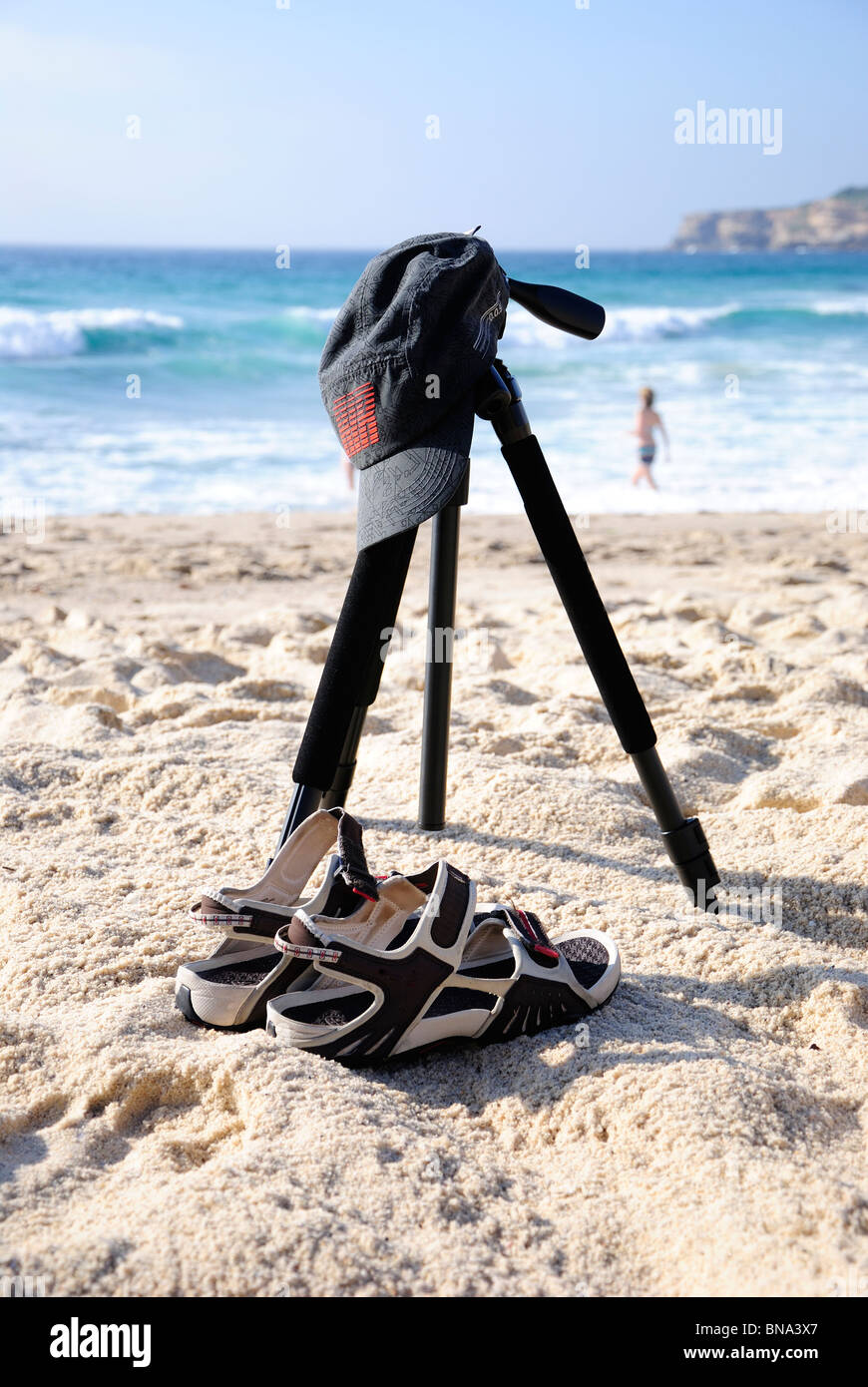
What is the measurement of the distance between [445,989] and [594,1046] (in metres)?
0.26

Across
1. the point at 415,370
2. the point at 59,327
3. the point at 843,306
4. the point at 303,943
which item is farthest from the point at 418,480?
the point at 843,306

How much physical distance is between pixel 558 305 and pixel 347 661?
2.60ft

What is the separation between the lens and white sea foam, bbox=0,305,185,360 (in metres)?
16.9

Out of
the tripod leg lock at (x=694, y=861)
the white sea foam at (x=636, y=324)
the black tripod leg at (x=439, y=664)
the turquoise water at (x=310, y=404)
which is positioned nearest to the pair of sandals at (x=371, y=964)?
the tripod leg lock at (x=694, y=861)

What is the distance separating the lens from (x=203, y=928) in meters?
2.10

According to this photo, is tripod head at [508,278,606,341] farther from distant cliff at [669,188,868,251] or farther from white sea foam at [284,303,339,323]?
distant cliff at [669,188,868,251]

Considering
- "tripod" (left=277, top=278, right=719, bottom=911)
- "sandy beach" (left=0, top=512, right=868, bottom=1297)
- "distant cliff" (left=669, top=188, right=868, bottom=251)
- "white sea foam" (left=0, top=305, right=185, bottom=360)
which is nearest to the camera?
"sandy beach" (left=0, top=512, right=868, bottom=1297)

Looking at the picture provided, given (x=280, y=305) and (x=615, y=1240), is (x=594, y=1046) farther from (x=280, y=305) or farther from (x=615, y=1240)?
(x=280, y=305)

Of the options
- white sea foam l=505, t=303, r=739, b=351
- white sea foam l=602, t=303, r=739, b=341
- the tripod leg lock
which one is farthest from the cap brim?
white sea foam l=602, t=303, r=739, b=341

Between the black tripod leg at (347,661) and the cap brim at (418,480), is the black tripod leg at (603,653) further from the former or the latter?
the black tripod leg at (347,661)

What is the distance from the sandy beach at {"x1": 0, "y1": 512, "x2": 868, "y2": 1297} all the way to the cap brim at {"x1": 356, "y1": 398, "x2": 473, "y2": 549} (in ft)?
2.86

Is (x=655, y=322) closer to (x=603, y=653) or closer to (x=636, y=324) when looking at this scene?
(x=636, y=324)

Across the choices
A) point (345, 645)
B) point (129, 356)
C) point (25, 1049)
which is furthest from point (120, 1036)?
point (129, 356)

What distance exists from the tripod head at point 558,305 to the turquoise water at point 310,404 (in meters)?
6.27
